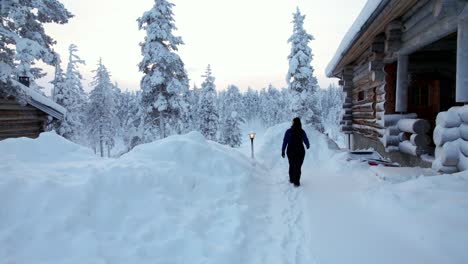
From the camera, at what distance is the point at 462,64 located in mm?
4828

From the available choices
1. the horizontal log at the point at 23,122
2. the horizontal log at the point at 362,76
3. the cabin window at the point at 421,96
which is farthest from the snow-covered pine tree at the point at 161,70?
the cabin window at the point at 421,96

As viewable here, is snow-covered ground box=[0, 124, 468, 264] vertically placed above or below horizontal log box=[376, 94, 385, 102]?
below

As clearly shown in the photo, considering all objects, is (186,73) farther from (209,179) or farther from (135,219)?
(135,219)

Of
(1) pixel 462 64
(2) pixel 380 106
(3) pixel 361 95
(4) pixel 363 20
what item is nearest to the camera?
(1) pixel 462 64

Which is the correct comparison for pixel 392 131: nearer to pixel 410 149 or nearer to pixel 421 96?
pixel 410 149

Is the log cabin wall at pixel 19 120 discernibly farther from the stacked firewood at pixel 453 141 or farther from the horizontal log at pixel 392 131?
the stacked firewood at pixel 453 141

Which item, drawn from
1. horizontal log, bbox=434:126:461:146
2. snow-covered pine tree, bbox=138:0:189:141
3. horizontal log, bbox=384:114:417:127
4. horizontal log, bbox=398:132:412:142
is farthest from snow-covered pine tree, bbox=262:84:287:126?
horizontal log, bbox=434:126:461:146

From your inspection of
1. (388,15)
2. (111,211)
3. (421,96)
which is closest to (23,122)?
(111,211)

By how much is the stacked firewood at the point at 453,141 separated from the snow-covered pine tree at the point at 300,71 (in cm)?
2206

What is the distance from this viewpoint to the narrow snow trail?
10.5ft

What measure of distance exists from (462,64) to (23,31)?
1266cm

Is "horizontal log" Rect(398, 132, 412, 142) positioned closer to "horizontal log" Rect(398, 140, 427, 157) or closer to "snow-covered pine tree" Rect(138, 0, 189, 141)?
"horizontal log" Rect(398, 140, 427, 157)

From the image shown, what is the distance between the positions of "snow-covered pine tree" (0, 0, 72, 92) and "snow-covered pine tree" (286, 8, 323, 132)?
65.6 feet

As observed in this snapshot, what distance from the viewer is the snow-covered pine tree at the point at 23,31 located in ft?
24.4
